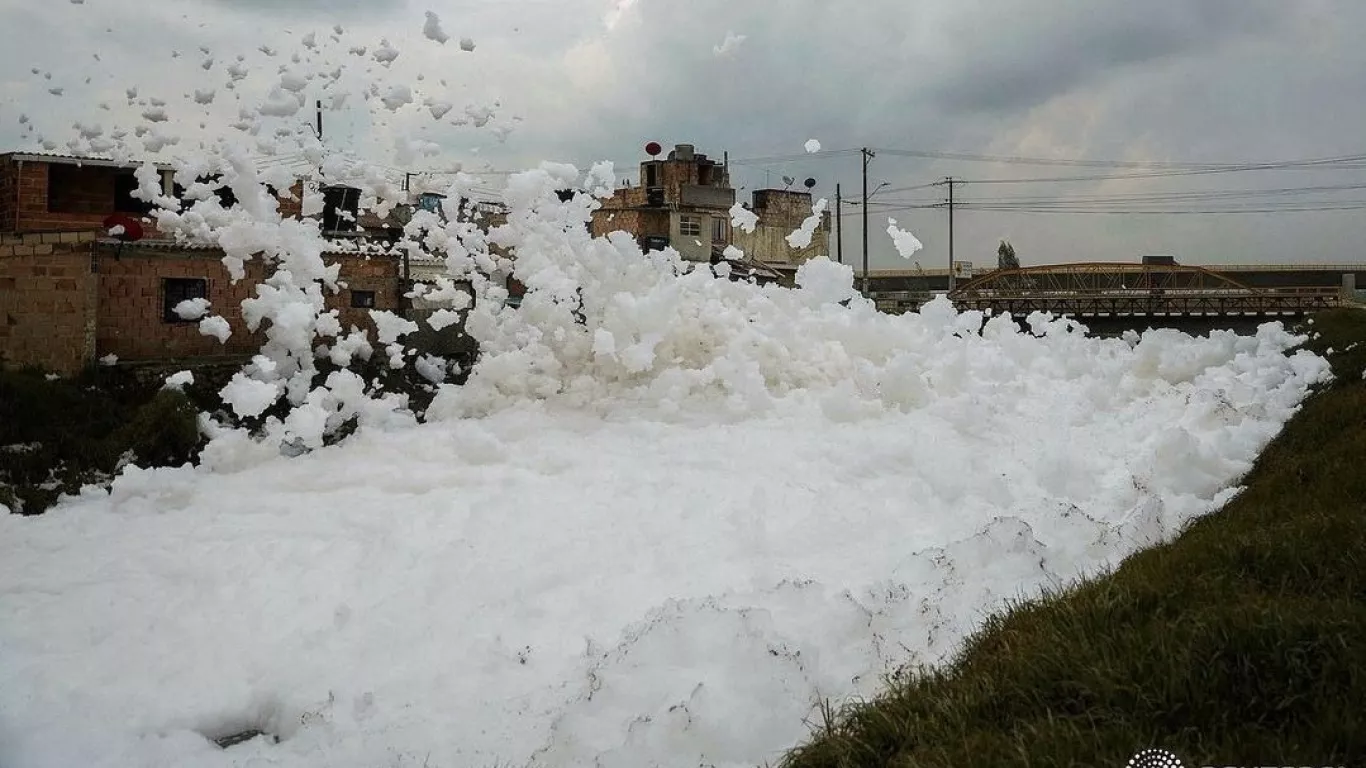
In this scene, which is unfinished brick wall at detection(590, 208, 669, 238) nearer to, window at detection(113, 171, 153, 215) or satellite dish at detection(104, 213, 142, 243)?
window at detection(113, 171, 153, 215)

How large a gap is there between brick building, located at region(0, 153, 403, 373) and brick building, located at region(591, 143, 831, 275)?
13405mm

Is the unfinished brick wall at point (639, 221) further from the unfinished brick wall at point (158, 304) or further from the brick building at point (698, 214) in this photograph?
the unfinished brick wall at point (158, 304)

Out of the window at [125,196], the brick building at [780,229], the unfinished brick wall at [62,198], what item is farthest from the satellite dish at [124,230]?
the brick building at [780,229]

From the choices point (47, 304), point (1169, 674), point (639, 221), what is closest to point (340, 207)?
point (47, 304)

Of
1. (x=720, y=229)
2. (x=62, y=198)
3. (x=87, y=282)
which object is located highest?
(x=720, y=229)

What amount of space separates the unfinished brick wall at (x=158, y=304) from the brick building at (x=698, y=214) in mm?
13343

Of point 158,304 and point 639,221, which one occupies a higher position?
point 639,221

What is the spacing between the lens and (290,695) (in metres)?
6.96

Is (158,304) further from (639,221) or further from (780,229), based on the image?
(780,229)

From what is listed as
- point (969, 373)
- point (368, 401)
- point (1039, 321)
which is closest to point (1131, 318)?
point (1039, 321)

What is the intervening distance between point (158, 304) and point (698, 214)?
74.5ft

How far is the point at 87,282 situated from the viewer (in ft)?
50.9

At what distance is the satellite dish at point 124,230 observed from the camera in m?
15.6

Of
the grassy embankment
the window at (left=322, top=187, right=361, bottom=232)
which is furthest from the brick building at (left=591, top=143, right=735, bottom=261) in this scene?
the grassy embankment
